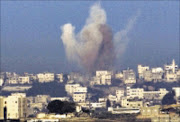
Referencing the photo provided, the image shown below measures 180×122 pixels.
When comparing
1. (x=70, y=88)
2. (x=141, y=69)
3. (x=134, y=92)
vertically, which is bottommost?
(x=134, y=92)

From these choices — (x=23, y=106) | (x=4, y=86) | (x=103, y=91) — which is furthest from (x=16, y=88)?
(x=23, y=106)

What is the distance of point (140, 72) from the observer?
475ft

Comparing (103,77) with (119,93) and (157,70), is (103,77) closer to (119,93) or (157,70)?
(119,93)

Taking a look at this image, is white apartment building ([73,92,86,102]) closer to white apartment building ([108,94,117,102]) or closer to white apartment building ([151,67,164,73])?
white apartment building ([108,94,117,102])

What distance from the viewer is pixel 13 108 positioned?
59.1 m

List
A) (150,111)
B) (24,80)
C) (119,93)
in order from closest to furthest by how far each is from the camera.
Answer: (150,111) < (119,93) < (24,80)

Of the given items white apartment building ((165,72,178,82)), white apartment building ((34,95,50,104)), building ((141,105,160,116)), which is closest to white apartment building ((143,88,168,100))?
white apartment building ((34,95,50,104))

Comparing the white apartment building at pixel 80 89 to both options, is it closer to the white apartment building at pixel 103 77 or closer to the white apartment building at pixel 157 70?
the white apartment building at pixel 103 77

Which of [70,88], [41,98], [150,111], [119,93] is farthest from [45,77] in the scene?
[150,111]

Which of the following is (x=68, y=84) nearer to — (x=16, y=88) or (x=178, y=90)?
(x=16, y=88)

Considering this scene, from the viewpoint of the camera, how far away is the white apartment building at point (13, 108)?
189ft

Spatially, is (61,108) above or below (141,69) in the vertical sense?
below

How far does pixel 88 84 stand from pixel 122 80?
18.8 ft

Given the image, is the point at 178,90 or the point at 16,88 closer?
the point at 178,90
